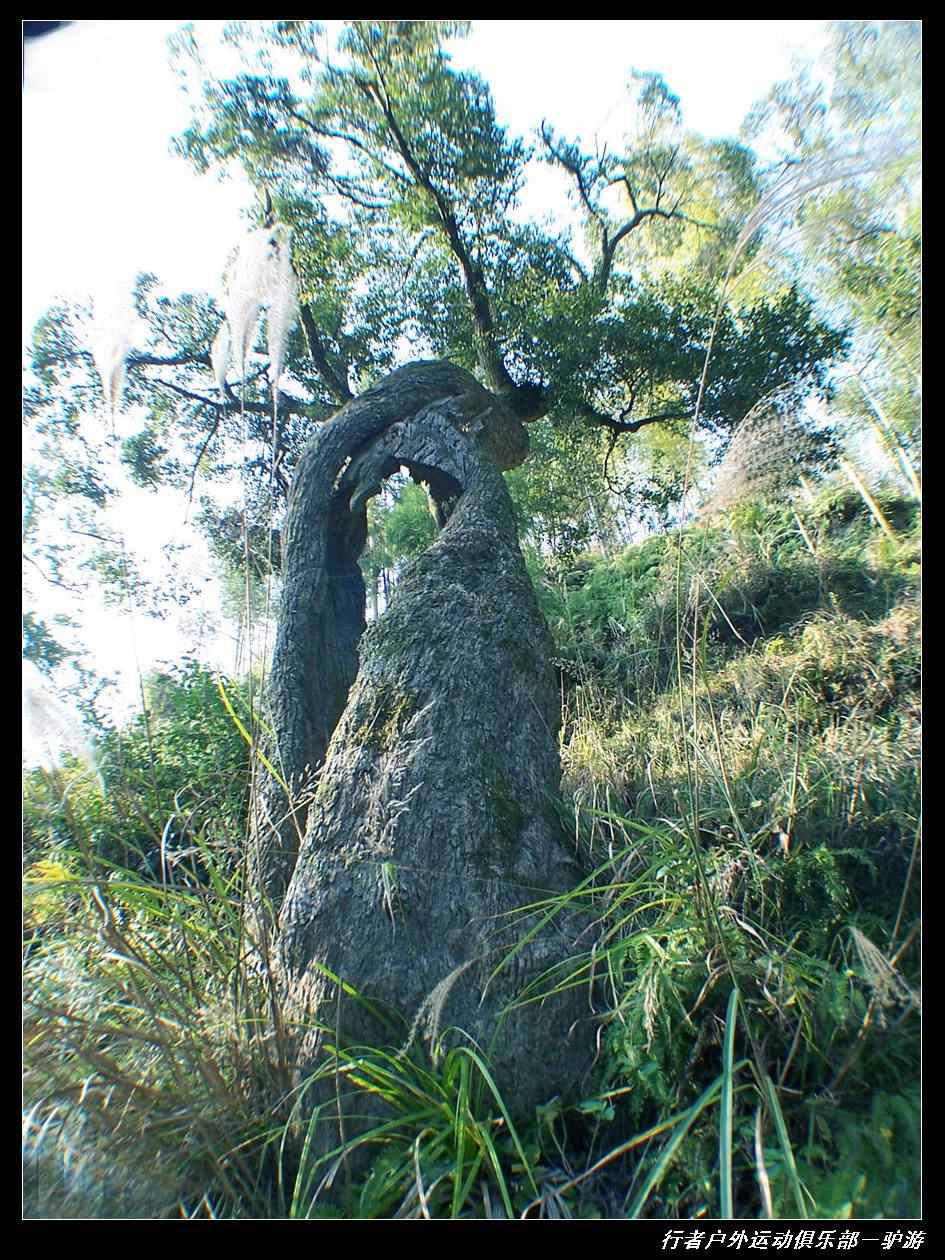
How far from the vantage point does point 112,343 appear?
206cm

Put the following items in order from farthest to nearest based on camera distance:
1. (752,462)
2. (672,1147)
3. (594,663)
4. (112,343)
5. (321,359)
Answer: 1. (321,359)
2. (594,663)
3. (112,343)
4. (752,462)
5. (672,1147)

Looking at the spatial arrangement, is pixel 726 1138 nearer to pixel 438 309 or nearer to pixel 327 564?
pixel 327 564

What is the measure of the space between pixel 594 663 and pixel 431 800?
2.41m

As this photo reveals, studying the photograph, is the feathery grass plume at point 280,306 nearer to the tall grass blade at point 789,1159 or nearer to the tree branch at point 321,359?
the tall grass blade at point 789,1159

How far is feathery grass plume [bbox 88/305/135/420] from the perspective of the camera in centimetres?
Result: 206

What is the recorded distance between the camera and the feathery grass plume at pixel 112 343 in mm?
2059

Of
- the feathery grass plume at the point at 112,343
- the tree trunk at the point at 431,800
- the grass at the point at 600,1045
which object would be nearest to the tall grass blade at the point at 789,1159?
the grass at the point at 600,1045

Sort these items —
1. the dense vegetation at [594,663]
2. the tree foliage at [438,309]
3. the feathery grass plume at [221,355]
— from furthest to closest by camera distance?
the tree foliage at [438,309], the feathery grass plume at [221,355], the dense vegetation at [594,663]

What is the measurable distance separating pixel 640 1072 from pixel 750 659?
85.6 inches

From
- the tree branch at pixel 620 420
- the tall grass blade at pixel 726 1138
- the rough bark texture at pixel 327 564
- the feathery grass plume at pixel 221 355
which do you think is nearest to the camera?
the tall grass blade at pixel 726 1138

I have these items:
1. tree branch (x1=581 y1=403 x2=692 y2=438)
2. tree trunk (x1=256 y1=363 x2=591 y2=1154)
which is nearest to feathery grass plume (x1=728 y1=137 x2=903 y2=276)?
tree trunk (x1=256 y1=363 x2=591 y2=1154)

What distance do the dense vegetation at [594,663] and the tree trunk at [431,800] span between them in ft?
0.30

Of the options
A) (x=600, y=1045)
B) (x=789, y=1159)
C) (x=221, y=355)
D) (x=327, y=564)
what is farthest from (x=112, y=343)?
(x=789, y=1159)
